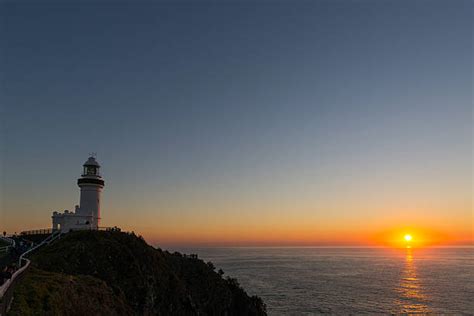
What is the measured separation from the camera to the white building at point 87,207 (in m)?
57.2

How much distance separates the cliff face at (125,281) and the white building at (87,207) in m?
12.5

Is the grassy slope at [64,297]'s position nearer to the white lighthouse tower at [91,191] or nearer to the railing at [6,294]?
the railing at [6,294]

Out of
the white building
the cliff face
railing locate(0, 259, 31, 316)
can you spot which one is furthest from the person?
the white building

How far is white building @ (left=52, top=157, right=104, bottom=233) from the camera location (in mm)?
57188

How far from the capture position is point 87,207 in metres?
59.3

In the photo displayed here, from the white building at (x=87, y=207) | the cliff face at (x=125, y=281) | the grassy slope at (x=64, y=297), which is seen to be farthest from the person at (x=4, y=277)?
the white building at (x=87, y=207)

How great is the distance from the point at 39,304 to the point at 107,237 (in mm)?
23561

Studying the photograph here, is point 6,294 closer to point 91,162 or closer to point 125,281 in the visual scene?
point 125,281

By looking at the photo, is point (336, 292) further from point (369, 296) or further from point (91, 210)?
point (91, 210)

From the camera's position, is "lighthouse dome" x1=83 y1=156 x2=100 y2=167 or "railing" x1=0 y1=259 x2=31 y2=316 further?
"lighthouse dome" x1=83 y1=156 x2=100 y2=167

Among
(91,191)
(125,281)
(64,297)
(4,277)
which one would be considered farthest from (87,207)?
(4,277)

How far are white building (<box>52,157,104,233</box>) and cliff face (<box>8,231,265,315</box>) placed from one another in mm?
12460

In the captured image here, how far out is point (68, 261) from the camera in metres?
37.6

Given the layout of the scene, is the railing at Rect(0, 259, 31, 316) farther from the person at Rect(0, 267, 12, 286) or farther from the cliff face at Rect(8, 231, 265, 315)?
the cliff face at Rect(8, 231, 265, 315)
